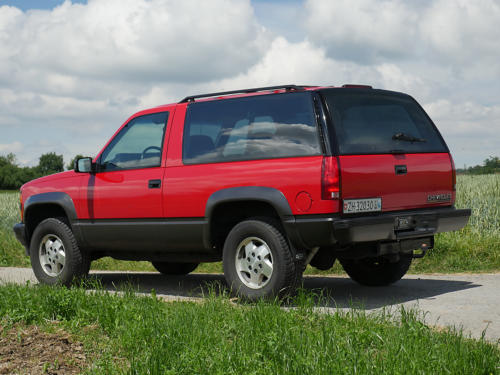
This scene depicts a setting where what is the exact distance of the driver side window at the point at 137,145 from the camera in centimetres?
805

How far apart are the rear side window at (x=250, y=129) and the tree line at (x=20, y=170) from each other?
4080 inches

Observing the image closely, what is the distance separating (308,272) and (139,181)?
3315mm

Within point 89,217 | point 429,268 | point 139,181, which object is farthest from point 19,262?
point 429,268

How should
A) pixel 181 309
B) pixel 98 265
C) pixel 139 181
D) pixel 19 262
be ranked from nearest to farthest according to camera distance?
pixel 181 309
pixel 139 181
pixel 98 265
pixel 19 262

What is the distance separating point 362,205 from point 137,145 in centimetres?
294

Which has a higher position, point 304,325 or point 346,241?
point 346,241

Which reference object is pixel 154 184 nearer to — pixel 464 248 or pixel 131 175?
pixel 131 175

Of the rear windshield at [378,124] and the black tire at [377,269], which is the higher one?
the rear windshield at [378,124]

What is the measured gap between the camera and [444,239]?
10531 mm

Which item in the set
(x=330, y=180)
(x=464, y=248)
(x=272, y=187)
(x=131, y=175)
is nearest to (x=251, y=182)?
(x=272, y=187)

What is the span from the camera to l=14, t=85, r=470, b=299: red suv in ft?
21.8

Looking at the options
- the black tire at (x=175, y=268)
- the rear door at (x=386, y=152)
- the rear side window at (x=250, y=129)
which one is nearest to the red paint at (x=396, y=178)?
the rear door at (x=386, y=152)

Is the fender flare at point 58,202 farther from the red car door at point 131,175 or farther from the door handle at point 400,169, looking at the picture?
the door handle at point 400,169

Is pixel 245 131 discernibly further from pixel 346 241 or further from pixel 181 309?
pixel 181 309
